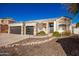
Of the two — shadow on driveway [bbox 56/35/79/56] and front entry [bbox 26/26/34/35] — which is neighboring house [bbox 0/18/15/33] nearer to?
front entry [bbox 26/26/34/35]

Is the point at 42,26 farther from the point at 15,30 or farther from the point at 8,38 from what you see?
the point at 8,38

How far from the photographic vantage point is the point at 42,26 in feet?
19.6

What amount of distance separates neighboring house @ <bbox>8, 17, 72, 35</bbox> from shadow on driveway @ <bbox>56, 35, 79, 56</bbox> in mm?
193

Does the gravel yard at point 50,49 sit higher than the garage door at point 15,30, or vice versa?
the garage door at point 15,30

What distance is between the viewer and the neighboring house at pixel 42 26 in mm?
5922

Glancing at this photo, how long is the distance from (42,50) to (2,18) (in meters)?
1.03

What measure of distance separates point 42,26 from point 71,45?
0.70 m

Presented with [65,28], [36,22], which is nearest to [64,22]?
[65,28]

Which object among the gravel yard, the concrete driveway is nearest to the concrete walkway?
the concrete driveway

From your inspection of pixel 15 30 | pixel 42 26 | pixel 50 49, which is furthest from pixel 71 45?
pixel 15 30

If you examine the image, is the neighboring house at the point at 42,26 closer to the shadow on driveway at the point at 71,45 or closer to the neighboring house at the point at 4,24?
the neighboring house at the point at 4,24

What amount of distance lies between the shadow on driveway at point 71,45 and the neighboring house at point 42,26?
0.19 m

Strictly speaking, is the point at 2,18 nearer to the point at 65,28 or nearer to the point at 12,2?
the point at 12,2

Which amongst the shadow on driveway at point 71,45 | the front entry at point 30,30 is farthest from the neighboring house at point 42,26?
the shadow on driveway at point 71,45
